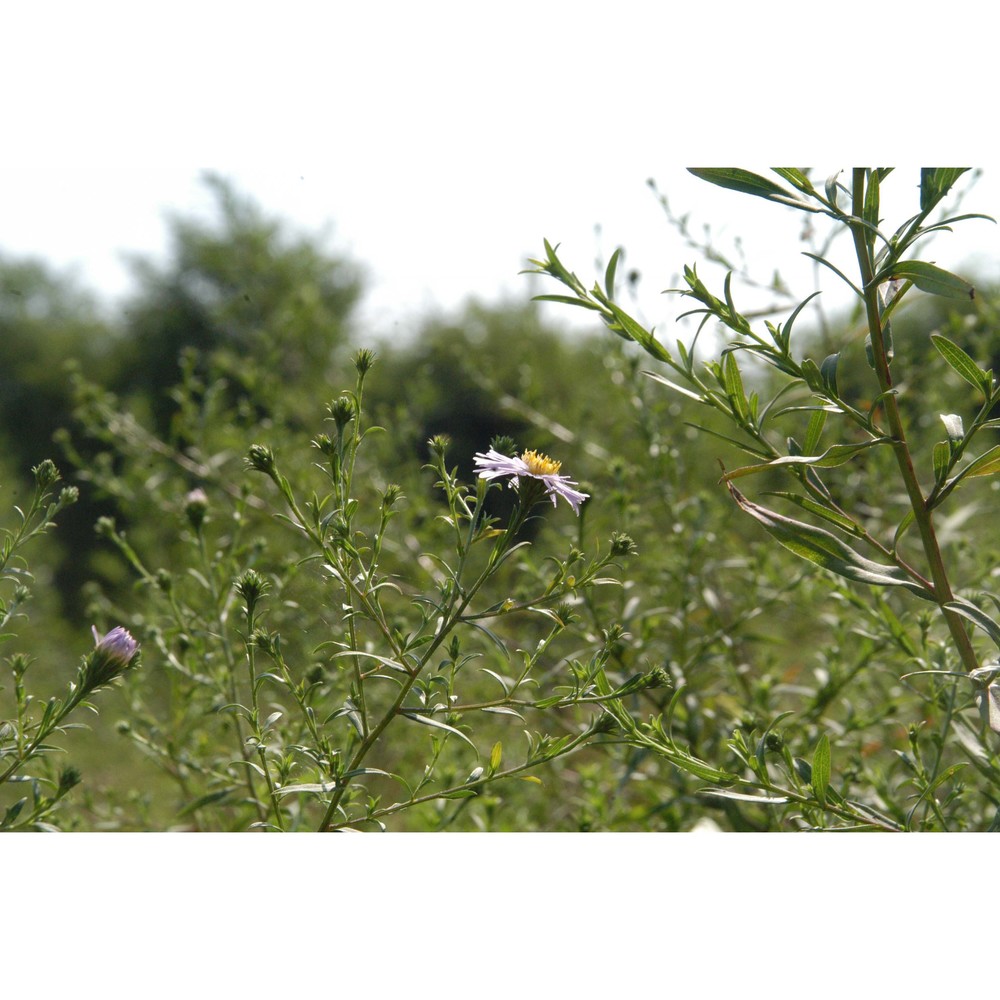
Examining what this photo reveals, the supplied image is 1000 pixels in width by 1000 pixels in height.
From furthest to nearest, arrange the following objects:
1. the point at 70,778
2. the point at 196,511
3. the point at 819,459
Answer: the point at 196,511
the point at 70,778
the point at 819,459

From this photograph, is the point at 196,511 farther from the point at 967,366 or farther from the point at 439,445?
the point at 967,366

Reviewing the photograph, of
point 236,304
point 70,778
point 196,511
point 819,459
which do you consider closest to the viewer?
point 819,459

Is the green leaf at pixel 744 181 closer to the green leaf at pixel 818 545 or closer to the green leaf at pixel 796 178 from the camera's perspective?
the green leaf at pixel 796 178

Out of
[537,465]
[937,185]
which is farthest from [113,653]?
[937,185]

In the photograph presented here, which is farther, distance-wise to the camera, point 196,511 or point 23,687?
point 196,511

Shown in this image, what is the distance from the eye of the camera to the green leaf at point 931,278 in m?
0.41

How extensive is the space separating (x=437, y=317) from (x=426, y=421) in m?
0.93

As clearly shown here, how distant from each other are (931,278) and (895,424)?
0.07 metres

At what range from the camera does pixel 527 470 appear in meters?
0.43

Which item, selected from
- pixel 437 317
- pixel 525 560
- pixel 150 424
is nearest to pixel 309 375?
pixel 150 424

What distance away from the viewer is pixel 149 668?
94cm

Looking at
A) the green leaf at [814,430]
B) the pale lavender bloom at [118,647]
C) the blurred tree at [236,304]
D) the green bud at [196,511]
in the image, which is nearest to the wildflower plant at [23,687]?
the pale lavender bloom at [118,647]

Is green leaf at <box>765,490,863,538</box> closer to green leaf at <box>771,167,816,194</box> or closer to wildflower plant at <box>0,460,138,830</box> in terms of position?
green leaf at <box>771,167,816,194</box>

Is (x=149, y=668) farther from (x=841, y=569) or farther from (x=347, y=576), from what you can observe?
(x=841, y=569)
